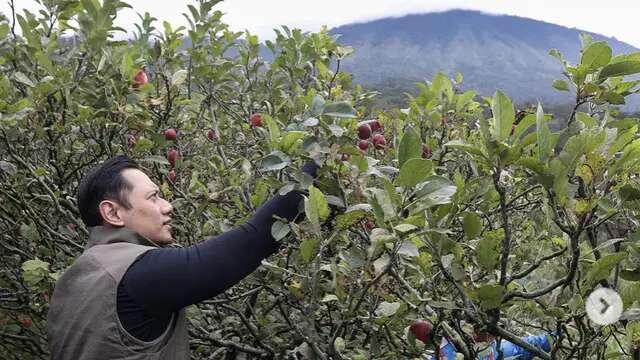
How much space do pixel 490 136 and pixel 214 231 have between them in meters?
1.52

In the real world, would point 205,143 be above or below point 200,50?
below

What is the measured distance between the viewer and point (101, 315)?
1.68 metres

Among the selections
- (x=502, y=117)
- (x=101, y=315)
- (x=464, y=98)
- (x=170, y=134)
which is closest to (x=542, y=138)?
(x=502, y=117)

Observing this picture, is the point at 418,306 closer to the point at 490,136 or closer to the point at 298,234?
the point at 298,234

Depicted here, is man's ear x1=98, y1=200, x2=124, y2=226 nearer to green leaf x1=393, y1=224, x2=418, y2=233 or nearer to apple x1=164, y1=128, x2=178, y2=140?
apple x1=164, y1=128, x2=178, y2=140

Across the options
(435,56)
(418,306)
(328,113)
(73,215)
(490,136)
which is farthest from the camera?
(435,56)

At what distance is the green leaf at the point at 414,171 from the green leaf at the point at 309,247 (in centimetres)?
36

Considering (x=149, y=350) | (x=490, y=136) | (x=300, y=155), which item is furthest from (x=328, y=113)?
(x=149, y=350)

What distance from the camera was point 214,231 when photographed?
2559mm

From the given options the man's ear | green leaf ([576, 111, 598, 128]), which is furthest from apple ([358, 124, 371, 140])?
the man's ear

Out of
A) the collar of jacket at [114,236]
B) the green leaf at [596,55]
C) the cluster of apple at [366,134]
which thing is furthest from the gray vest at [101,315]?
the green leaf at [596,55]

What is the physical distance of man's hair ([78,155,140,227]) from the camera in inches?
75.7

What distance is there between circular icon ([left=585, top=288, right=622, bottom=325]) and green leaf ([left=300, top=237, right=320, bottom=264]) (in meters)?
0.64

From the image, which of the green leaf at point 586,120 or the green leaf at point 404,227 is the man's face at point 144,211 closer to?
the green leaf at point 404,227
